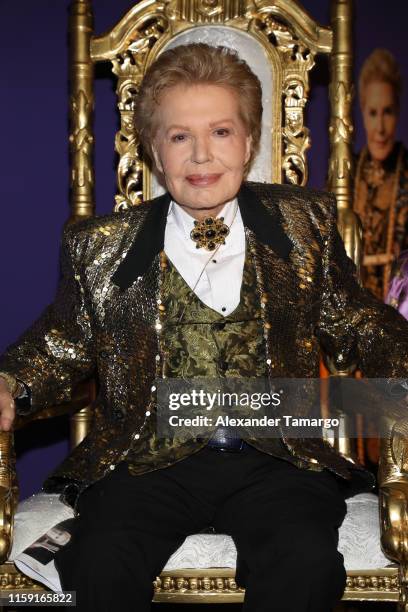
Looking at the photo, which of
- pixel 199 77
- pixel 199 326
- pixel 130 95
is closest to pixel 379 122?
pixel 130 95

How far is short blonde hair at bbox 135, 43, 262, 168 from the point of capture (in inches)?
89.7

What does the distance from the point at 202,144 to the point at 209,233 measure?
0.22 metres

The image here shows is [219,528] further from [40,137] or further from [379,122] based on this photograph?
[379,122]

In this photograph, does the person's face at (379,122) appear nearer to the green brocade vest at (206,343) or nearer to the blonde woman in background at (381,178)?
the blonde woman in background at (381,178)

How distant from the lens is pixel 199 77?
Answer: 228cm

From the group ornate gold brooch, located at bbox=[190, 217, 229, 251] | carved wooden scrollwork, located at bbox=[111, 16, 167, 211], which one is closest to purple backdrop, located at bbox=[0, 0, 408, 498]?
carved wooden scrollwork, located at bbox=[111, 16, 167, 211]

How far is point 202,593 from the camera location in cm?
203

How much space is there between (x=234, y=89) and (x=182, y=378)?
0.72m

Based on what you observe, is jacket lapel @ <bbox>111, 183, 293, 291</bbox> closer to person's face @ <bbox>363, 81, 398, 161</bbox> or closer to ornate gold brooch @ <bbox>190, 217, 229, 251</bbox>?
ornate gold brooch @ <bbox>190, 217, 229, 251</bbox>

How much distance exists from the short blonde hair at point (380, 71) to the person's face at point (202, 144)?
1.17 m

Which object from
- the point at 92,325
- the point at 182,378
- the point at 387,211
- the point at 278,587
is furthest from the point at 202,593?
the point at 387,211

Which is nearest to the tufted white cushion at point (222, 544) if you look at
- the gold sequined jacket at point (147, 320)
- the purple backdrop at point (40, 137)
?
the gold sequined jacket at point (147, 320)

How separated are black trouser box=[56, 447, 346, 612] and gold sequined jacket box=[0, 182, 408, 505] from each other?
84 mm

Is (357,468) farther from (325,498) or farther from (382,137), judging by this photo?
(382,137)
